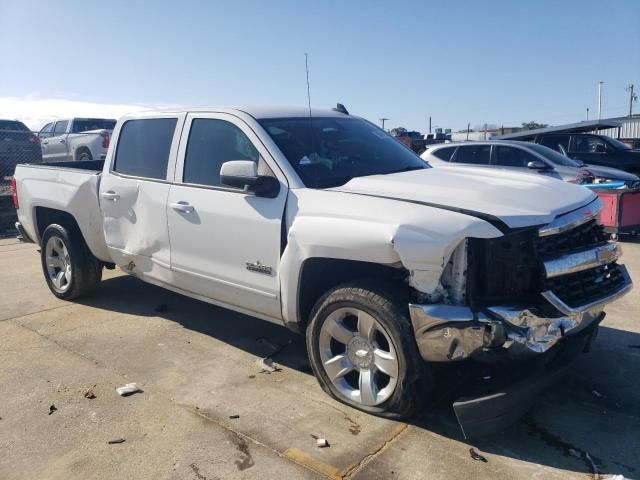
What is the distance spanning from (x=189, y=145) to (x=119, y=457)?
2.41m

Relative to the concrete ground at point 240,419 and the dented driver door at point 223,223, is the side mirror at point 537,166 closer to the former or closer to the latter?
the concrete ground at point 240,419

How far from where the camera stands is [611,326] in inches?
199

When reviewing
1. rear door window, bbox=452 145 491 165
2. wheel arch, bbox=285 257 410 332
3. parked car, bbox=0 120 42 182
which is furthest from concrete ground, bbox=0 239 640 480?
parked car, bbox=0 120 42 182

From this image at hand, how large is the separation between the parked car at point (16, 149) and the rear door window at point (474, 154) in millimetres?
11831

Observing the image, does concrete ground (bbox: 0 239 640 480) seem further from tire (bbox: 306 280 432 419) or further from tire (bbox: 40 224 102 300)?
tire (bbox: 40 224 102 300)

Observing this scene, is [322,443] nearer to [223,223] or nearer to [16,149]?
[223,223]

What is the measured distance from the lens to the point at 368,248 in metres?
3.24

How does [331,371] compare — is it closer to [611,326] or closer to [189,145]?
[189,145]

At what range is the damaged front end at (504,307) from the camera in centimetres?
298

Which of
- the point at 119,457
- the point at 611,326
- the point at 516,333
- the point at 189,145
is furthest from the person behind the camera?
the point at 611,326

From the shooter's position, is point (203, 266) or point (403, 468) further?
point (203, 266)

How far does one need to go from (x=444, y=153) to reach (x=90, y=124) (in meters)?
11.6

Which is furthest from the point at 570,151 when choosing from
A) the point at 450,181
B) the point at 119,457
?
the point at 119,457

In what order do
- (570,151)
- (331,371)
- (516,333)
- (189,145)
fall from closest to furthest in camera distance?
(516,333) < (331,371) < (189,145) < (570,151)
